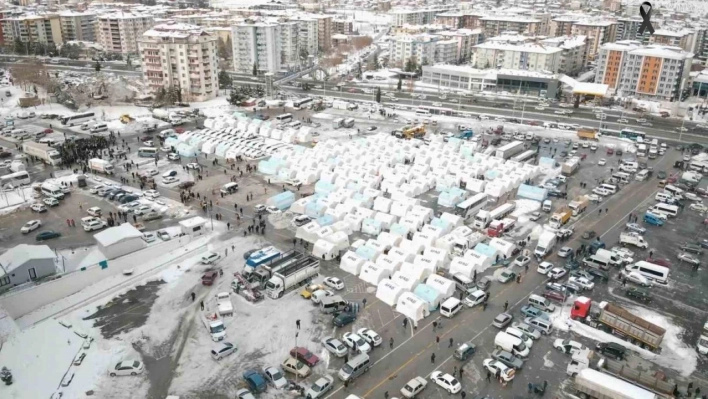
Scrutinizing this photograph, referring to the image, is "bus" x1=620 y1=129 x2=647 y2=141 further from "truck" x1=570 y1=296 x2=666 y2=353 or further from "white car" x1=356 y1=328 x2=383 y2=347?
"white car" x1=356 y1=328 x2=383 y2=347

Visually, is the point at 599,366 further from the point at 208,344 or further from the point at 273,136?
the point at 273,136

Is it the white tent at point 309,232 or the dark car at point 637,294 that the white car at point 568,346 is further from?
the white tent at point 309,232

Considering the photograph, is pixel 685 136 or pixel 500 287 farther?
pixel 685 136

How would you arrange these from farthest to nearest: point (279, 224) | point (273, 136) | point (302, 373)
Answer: point (273, 136) < point (279, 224) < point (302, 373)

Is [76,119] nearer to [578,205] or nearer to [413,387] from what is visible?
[578,205]

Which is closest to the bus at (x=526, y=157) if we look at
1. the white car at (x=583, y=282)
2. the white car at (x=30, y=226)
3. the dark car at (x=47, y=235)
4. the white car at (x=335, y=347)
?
the white car at (x=583, y=282)

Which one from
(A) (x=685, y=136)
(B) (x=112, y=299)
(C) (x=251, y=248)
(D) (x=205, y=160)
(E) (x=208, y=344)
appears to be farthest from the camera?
(A) (x=685, y=136)

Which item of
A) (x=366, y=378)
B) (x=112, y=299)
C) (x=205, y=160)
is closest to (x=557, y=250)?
(x=366, y=378)
